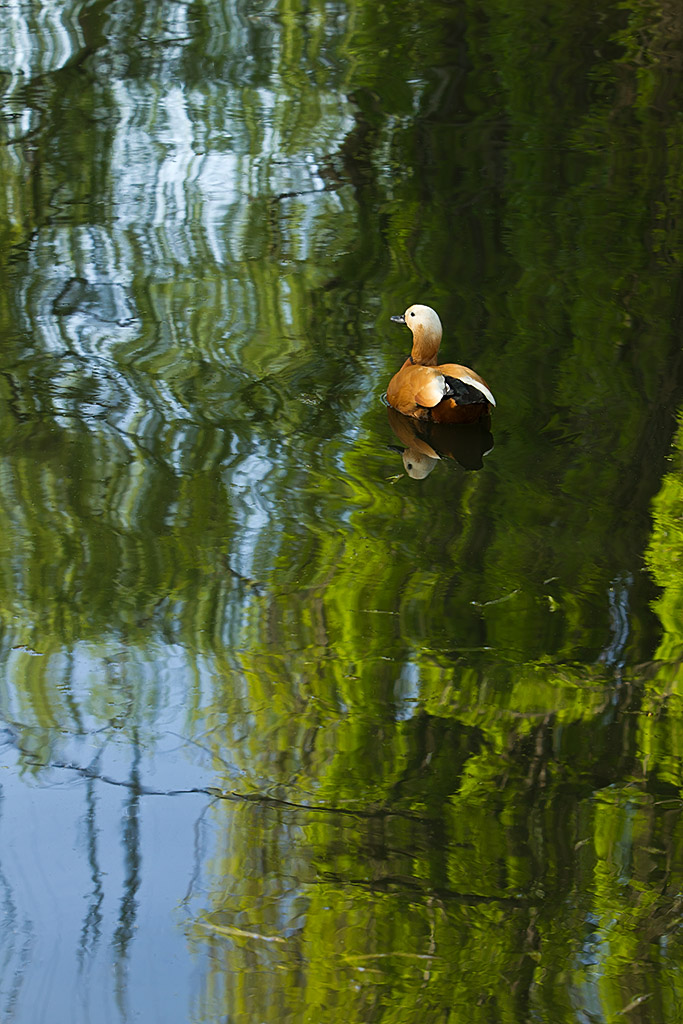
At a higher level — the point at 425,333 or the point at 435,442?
the point at 425,333

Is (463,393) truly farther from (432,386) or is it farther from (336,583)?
(336,583)

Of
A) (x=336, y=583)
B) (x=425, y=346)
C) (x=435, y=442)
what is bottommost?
(x=336, y=583)

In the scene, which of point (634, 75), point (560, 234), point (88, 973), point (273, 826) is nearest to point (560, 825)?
point (273, 826)

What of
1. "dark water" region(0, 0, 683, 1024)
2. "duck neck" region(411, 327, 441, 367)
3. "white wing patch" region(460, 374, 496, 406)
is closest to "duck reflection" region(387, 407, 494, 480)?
"dark water" region(0, 0, 683, 1024)

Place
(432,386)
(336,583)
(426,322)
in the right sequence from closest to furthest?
(336,583)
(432,386)
(426,322)

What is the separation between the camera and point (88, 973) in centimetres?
257

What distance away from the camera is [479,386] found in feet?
15.5

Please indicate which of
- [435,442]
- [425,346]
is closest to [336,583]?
[435,442]

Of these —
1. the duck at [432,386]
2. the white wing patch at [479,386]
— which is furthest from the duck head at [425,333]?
the white wing patch at [479,386]

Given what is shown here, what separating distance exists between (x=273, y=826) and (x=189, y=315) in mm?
3327

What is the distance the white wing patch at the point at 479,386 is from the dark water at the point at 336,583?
171 millimetres

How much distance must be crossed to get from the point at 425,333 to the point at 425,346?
0.18ft

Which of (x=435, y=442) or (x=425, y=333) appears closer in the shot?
(x=435, y=442)

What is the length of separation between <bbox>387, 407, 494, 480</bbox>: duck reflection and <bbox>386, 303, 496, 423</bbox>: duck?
31mm
